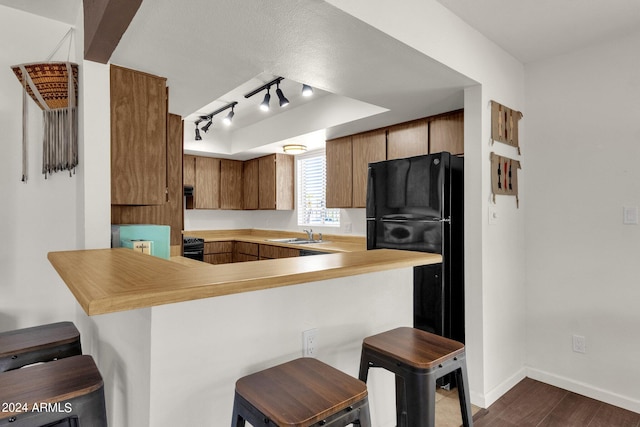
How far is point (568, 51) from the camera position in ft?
8.29

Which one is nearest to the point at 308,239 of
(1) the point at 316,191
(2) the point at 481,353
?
(1) the point at 316,191

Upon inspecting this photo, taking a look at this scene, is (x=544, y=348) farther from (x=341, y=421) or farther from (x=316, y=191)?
(x=316, y=191)

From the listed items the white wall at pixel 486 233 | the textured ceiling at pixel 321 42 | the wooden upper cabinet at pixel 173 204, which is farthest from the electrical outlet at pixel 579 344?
the wooden upper cabinet at pixel 173 204

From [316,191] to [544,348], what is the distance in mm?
3118

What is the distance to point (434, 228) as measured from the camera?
7.99 feet

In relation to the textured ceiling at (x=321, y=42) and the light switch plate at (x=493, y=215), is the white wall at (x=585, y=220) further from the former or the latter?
the light switch plate at (x=493, y=215)

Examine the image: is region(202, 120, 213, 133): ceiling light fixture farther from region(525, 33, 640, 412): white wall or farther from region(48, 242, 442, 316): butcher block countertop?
region(525, 33, 640, 412): white wall

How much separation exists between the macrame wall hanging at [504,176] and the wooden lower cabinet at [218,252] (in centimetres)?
395

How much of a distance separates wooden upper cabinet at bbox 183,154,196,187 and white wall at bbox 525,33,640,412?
4.19 m

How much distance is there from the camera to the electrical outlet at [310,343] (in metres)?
1.48

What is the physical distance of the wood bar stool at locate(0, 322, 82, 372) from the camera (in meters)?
1.30

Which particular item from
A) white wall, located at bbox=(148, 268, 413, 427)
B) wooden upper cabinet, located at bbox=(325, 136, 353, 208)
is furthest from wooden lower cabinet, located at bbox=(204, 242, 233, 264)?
white wall, located at bbox=(148, 268, 413, 427)

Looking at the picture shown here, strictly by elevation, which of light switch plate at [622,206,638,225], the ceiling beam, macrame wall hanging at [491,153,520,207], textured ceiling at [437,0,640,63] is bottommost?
light switch plate at [622,206,638,225]

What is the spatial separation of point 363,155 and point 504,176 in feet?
4.75
